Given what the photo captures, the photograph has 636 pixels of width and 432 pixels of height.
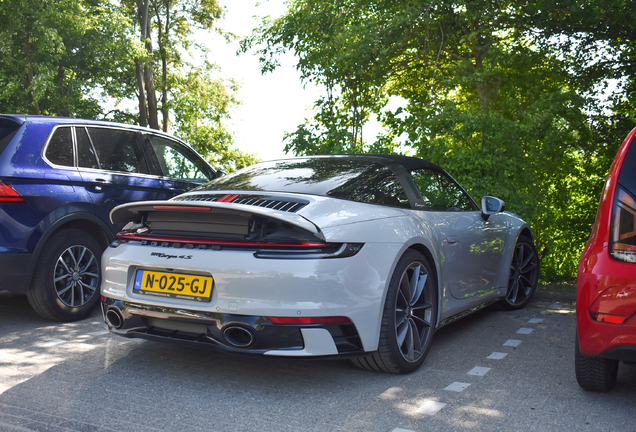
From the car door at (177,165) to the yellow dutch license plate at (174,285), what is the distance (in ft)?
9.64

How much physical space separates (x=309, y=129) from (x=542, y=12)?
3.80 meters

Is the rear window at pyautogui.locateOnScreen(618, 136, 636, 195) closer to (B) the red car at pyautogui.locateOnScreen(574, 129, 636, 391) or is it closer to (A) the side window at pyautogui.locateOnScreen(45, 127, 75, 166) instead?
(B) the red car at pyautogui.locateOnScreen(574, 129, 636, 391)

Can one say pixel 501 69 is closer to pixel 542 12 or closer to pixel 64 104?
pixel 542 12

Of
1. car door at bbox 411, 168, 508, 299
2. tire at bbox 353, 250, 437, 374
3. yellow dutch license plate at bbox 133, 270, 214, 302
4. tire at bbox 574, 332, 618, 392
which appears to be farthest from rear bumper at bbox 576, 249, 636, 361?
yellow dutch license plate at bbox 133, 270, 214, 302

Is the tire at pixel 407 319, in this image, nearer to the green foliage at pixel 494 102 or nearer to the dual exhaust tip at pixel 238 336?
the dual exhaust tip at pixel 238 336

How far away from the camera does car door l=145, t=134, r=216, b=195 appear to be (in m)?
6.22

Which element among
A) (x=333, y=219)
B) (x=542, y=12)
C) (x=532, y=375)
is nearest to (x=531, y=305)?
(x=532, y=375)

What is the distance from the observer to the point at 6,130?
473 cm

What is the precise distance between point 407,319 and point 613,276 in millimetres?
1263

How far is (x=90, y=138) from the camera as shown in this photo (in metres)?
5.50

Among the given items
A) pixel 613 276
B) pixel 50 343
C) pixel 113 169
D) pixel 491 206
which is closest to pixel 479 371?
pixel 613 276

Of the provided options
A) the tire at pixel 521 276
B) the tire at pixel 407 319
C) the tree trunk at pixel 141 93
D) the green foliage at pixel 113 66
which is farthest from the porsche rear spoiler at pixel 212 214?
the tree trunk at pixel 141 93

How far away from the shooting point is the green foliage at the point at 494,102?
7.72 m

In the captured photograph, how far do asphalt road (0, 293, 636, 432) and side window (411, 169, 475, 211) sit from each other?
1.08m
